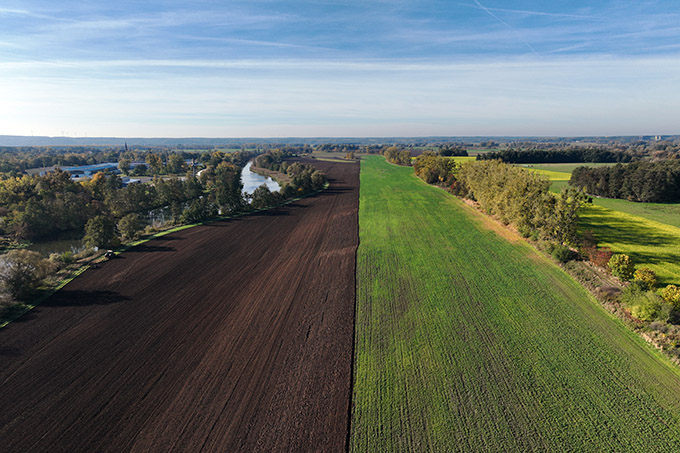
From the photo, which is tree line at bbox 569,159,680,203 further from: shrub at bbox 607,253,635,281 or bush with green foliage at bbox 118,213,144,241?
bush with green foliage at bbox 118,213,144,241

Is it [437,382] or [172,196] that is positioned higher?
[172,196]

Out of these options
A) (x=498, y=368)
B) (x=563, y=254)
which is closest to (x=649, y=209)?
(x=563, y=254)

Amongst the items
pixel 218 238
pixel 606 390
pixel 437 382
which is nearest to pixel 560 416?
pixel 606 390

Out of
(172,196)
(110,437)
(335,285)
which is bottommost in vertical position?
(110,437)

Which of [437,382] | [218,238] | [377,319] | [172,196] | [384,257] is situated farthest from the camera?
[172,196]

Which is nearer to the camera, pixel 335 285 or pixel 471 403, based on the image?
pixel 471 403

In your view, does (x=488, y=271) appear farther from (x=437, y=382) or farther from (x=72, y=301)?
(x=72, y=301)
